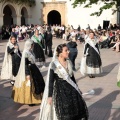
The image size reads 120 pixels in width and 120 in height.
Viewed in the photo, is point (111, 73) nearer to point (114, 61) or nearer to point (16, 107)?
point (114, 61)

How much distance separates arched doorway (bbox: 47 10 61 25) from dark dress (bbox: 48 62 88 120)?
29.9 meters

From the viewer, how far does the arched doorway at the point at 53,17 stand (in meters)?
34.3

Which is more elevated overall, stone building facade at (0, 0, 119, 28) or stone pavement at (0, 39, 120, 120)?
stone building facade at (0, 0, 119, 28)

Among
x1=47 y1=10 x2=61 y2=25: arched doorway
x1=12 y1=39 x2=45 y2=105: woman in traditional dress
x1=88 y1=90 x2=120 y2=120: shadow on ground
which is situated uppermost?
x1=47 y1=10 x2=61 y2=25: arched doorway

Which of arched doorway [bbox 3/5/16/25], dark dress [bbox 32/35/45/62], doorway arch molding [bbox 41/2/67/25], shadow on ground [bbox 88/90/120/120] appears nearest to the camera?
shadow on ground [bbox 88/90/120/120]

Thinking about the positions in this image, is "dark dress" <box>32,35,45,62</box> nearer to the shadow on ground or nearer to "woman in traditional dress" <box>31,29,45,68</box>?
"woman in traditional dress" <box>31,29,45,68</box>

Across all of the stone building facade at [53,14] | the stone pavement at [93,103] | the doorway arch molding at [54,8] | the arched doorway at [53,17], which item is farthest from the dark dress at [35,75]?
the arched doorway at [53,17]

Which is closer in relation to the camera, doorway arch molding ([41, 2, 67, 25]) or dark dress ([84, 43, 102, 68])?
dark dress ([84, 43, 102, 68])

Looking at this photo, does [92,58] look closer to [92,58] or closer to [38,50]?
[92,58]

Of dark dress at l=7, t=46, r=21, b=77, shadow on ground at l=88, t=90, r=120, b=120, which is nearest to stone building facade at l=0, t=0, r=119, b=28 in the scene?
dark dress at l=7, t=46, r=21, b=77

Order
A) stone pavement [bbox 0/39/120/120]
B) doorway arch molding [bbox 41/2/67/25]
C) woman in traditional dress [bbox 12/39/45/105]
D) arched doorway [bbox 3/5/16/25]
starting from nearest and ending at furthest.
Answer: stone pavement [bbox 0/39/120/120], woman in traditional dress [bbox 12/39/45/105], arched doorway [bbox 3/5/16/25], doorway arch molding [bbox 41/2/67/25]

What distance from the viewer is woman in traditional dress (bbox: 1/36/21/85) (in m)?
8.61

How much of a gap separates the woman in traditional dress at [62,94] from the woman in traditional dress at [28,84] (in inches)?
81.4

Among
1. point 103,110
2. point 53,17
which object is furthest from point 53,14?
point 103,110
